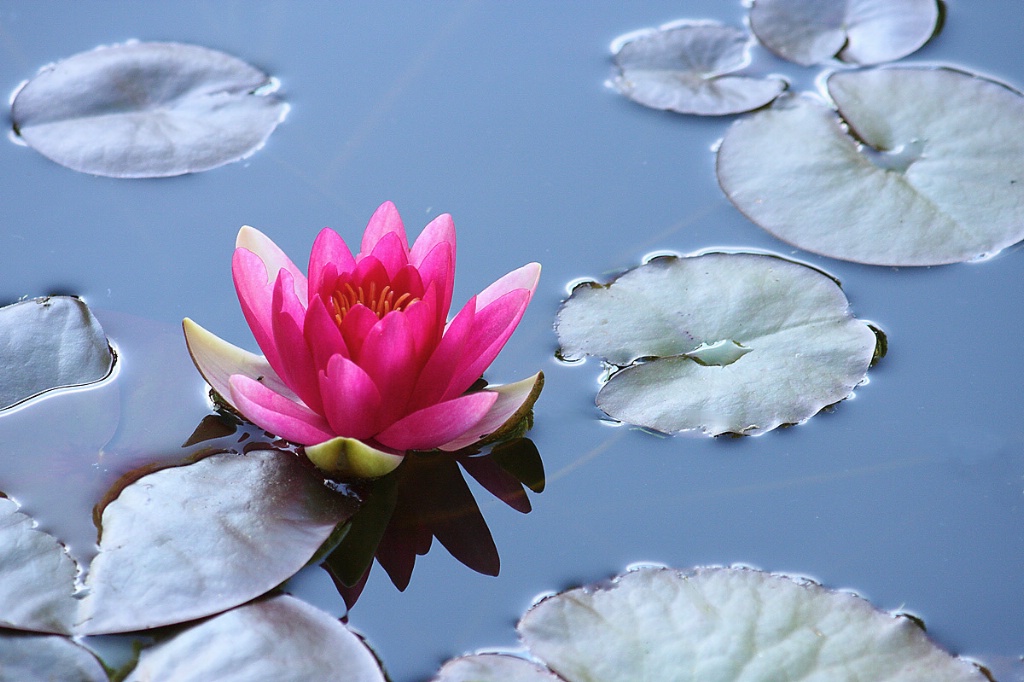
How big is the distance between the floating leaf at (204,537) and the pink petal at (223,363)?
4.6 inches

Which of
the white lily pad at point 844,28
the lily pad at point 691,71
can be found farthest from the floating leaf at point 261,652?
the white lily pad at point 844,28

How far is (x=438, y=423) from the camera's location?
1.50 meters

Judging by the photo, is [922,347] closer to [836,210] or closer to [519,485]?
[836,210]

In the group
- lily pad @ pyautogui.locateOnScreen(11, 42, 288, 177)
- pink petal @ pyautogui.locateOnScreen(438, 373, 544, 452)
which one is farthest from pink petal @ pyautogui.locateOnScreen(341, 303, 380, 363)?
lily pad @ pyautogui.locateOnScreen(11, 42, 288, 177)

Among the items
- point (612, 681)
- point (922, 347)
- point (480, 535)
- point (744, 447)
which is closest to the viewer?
point (612, 681)

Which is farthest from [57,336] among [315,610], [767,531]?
[767,531]

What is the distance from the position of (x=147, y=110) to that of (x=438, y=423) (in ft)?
4.18

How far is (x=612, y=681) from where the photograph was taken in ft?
4.27

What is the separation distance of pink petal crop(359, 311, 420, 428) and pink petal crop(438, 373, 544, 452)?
4.7 inches

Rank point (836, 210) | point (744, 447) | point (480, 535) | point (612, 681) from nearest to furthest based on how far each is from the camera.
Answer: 1. point (612, 681)
2. point (480, 535)
3. point (744, 447)
4. point (836, 210)

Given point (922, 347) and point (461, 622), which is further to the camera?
point (922, 347)

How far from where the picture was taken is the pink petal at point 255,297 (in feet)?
5.09

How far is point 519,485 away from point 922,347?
0.81 m

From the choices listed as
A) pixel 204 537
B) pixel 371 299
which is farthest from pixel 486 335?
pixel 204 537
